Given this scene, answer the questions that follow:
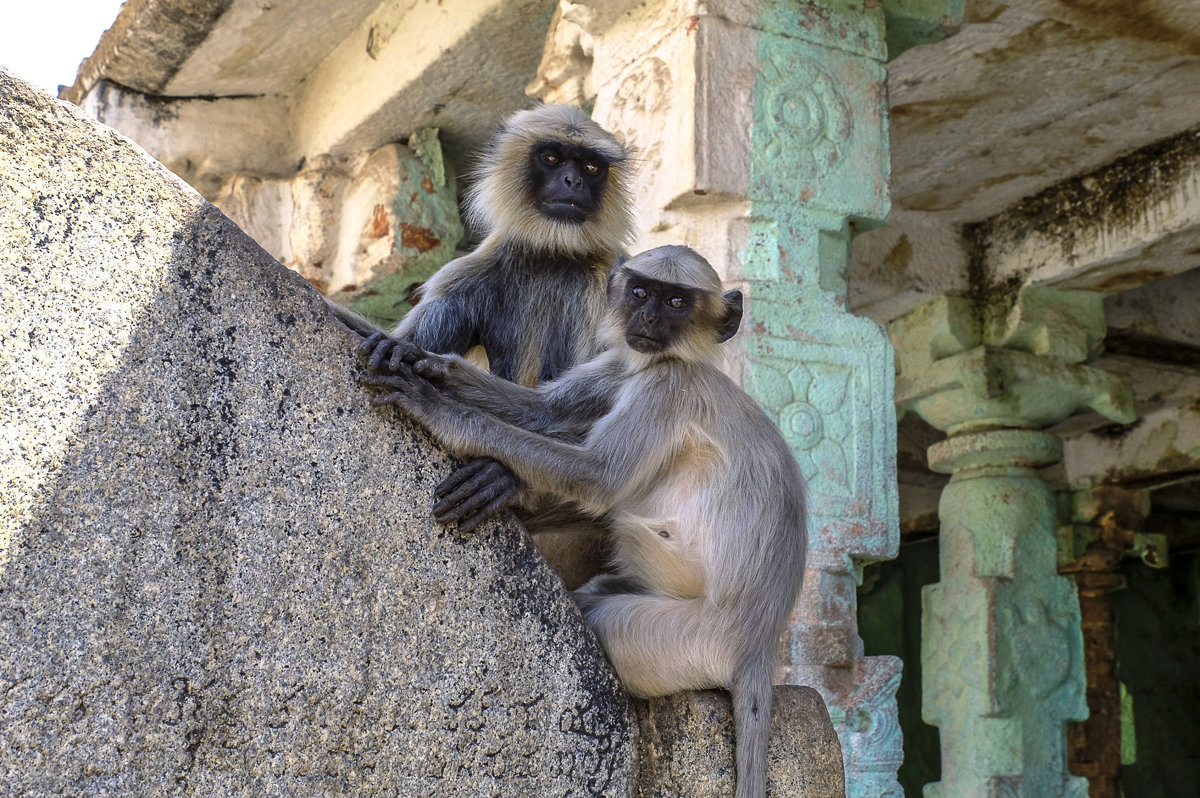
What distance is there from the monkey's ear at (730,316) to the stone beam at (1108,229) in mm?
2866

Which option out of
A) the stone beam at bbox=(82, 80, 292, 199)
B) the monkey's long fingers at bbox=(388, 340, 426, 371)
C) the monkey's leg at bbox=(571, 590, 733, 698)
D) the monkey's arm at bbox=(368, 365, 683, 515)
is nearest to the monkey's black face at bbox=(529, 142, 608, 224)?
the monkey's arm at bbox=(368, 365, 683, 515)

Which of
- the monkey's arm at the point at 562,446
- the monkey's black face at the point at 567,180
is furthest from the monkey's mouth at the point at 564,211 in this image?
the monkey's arm at the point at 562,446

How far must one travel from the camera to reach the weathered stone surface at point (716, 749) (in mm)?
1641

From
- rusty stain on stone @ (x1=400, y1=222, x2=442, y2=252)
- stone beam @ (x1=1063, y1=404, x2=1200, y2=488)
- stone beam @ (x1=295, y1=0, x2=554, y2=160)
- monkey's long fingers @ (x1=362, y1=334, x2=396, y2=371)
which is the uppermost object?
stone beam @ (x1=295, y1=0, x2=554, y2=160)

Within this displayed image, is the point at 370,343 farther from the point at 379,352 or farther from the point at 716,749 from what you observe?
the point at 716,749

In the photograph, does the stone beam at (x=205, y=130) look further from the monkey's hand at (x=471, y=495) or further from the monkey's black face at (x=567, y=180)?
the monkey's hand at (x=471, y=495)

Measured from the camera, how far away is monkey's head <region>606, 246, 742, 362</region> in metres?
2.15

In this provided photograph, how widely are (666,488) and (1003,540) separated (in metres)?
3.81

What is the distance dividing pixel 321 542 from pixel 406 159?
11.8 ft

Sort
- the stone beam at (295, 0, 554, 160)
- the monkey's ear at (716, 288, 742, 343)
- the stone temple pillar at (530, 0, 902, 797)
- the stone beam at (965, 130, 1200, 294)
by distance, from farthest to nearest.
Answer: the stone beam at (965, 130, 1200, 294) → the stone beam at (295, 0, 554, 160) → the stone temple pillar at (530, 0, 902, 797) → the monkey's ear at (716, 288, 742, 343)

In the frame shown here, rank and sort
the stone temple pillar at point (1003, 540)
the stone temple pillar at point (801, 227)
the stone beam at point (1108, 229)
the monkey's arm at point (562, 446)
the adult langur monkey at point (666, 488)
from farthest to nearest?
the stone temple pillar at point (1003, 540)
the stone beam at point (1108, 229)
the stone temple pillar at point (801, 227)
the adult langur monkey at point (666, 488)
the monkey's arm at point (562, 446)

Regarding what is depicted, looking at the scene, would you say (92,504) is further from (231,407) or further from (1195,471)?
(1195,471)

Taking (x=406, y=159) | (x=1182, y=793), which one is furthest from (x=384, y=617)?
(x=1182, y=793)

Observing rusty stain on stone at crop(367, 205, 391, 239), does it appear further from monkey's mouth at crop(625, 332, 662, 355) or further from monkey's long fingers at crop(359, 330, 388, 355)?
monkey's long fingers at crop(359, 330, 388, 355)
